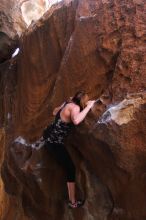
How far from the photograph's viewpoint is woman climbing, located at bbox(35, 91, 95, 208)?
5368 millimetres

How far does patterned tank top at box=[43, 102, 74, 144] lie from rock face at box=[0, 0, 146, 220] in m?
0.12

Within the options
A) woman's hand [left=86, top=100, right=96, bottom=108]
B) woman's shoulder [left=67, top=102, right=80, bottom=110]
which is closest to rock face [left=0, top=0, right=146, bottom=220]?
woman's hand [left=86, top=100, right=96, bottom=108]

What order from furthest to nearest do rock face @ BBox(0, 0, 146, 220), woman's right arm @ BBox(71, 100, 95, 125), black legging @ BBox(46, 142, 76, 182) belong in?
black legging @ BBox(46, 142, 76, 182), woman's right arm @ BBox(71, 100, 95, 125), rock face @ BBox(0, 0, 146, 220)

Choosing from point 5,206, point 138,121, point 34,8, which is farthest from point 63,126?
point 34,8

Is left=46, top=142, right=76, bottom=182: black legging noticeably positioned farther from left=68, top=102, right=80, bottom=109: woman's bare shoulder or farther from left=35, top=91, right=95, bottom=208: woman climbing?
left=68, top=102, right=80, bottom=109: woman's bare shoulder

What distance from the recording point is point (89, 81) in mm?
6000

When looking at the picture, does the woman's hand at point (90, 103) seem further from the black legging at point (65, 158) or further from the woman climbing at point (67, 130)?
the black legging at point (65, 158)

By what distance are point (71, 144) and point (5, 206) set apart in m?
4.19

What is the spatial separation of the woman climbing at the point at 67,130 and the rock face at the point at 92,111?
107 mm

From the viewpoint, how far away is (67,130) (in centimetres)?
561

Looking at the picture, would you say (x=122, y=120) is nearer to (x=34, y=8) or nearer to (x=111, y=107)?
(x=111, y=107)

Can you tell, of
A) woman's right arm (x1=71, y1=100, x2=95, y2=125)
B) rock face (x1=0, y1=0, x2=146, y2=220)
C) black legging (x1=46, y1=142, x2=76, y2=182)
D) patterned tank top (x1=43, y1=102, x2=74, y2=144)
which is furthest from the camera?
black legging (x1=46, y1=142, x2=76, y2=182)

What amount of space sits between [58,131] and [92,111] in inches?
24.4

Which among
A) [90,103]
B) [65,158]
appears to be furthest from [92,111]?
[65,158]
